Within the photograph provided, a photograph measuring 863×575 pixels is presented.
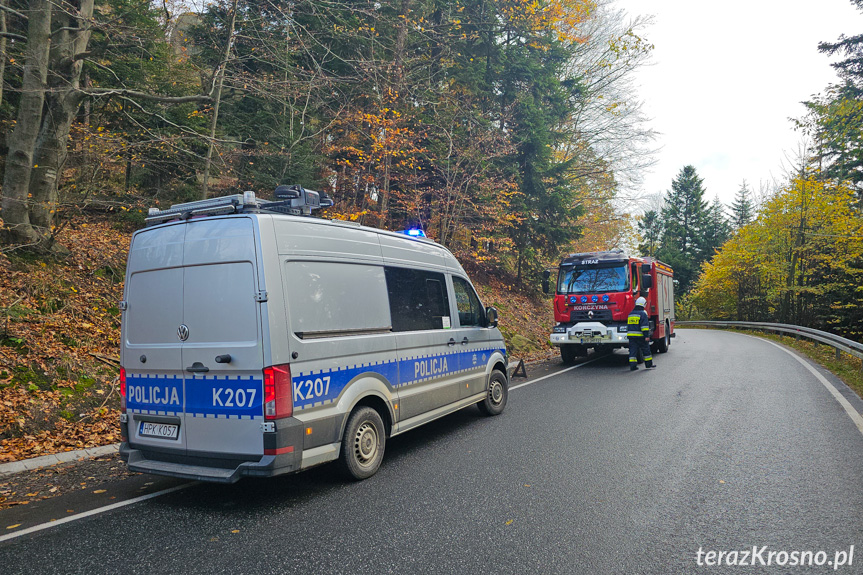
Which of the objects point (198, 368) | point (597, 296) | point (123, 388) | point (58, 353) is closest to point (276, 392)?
point (198, 368)

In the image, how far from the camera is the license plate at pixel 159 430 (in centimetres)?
449

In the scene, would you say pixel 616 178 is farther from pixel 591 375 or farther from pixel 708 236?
pixel 708 236

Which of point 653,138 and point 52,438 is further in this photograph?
point 653,138

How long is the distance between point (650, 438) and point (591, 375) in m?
5.27

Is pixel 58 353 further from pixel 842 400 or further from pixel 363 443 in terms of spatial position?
pixel 842 400

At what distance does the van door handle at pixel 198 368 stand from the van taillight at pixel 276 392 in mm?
605

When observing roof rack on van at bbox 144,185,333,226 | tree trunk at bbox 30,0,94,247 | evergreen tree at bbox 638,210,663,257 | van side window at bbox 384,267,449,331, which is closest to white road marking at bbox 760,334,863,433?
van side window at bbox 384,267,449,331

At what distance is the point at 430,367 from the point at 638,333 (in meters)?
7.50

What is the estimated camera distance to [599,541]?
3.52 m

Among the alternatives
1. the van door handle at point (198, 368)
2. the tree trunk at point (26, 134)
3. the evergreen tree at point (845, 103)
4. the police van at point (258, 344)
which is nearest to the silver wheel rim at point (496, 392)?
the police van at point (258, 344)

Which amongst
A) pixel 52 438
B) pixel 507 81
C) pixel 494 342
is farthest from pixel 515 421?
pixel 507 81

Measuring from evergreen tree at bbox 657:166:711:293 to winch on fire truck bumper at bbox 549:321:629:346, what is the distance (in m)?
42.9

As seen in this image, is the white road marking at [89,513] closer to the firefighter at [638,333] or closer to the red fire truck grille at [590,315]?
the firefighter at [638,333]

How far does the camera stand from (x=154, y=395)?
4.64 m
